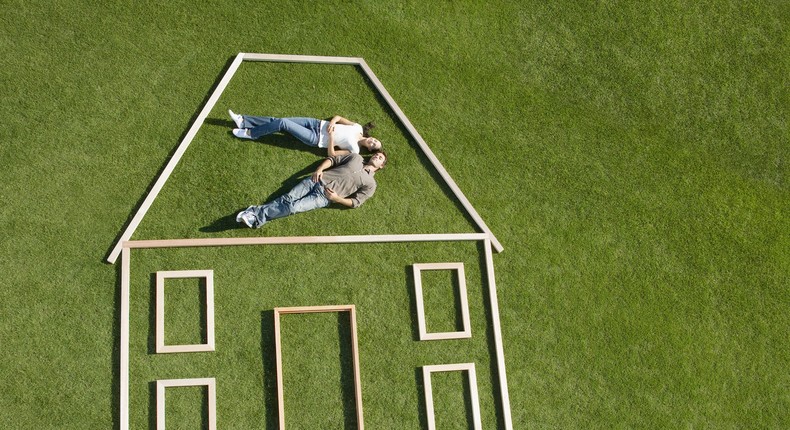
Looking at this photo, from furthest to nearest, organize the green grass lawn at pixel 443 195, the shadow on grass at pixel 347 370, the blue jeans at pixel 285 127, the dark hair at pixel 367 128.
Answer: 1. the dark hair at pixel 367 128
2. the blue jeans at pixel 285 127
3. the shadow on grass at pixel 347 370
4. the green grass lawn at pixel 443 195

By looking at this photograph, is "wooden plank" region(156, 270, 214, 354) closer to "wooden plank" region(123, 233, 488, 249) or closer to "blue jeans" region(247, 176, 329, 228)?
"wooden plank" region(123, 233, 488, 249)

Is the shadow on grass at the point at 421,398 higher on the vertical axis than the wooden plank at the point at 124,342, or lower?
lower

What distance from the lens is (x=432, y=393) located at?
274 inches

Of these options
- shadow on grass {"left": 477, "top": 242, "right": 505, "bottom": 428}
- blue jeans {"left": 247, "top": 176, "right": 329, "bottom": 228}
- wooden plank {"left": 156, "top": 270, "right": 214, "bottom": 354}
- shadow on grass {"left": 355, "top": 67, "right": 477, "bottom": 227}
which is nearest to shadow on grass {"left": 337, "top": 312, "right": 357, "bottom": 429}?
blue jeans {"left": 247, "top": 176, "right": 329, "bottom": 228}

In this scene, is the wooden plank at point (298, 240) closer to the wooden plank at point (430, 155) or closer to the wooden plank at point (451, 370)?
the wooden plank at point (430, 155)

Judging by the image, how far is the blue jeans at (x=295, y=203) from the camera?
686cm

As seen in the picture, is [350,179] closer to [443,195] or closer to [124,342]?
[443,195]

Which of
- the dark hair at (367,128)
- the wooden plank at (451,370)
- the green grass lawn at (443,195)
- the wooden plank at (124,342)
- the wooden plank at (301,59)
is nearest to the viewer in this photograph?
the wooden plank at (124,342)

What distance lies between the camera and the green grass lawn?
21.8 ft

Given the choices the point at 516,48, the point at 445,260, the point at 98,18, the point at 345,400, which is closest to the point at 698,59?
the point at 516,48

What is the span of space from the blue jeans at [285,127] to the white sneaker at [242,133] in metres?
0.03

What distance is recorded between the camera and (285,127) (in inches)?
279

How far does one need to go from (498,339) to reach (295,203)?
264cm

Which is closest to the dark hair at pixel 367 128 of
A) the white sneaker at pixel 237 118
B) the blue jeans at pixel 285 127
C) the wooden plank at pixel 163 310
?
the blue jeans at pixel 285 127
